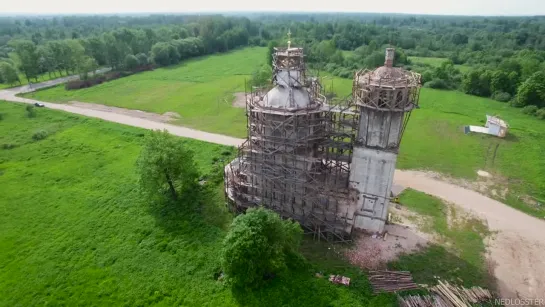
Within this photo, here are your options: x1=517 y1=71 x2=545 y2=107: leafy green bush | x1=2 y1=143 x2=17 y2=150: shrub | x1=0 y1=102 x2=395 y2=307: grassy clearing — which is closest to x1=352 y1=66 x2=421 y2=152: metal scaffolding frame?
x1=0 y1=102 x2=395 y2=307: grassy clearing

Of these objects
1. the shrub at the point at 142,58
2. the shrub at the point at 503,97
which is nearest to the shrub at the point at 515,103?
the shrub at the point at 503,97

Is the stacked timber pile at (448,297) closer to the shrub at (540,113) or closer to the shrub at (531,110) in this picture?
the shrub at (540,113)

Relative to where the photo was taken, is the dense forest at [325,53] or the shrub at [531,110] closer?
the shrub at [531,110]

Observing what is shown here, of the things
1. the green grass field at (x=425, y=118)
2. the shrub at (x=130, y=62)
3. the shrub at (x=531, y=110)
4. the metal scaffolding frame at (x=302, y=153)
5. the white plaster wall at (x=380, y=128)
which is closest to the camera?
the white plaster wall at (x=380, y=128)

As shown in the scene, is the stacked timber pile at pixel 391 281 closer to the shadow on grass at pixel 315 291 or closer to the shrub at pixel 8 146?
the shadow on grass at pixel 315 291

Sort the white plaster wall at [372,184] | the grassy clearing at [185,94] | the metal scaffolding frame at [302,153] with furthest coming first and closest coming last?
the grassy clearing at [185,94]
the metal scaffolding frame at [302,153]
the white plaster wall at [372,184]

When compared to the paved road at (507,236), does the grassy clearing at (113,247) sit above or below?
above

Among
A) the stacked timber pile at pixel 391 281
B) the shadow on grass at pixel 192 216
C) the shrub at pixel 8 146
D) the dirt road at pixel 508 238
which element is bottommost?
Result: the dirt road at pixel 508 238

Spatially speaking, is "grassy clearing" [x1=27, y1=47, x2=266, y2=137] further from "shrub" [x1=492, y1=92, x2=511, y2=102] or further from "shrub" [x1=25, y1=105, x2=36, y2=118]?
"shrub" [x1=492, y1=92, x2=511, y2=102]
